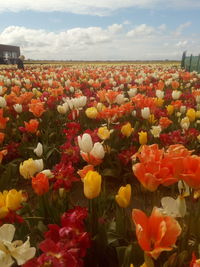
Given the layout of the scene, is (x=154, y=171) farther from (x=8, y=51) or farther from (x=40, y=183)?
(x=8, y=51)

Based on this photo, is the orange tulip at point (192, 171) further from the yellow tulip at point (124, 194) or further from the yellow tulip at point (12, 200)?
the yellow tulip at point (12, 200)

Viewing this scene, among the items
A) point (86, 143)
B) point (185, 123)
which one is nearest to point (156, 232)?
point (86, 143)

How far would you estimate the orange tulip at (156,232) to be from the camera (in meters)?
1.31

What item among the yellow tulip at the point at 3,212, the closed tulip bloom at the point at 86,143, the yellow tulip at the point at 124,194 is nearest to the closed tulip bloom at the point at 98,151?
the closed tulip bloom at the point at 86,143

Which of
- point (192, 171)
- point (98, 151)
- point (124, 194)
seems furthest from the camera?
point (98, 151)

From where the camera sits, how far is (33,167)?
2.37 m

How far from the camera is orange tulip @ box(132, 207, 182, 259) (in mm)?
1312

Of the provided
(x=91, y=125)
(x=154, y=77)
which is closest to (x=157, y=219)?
(x=91, y=125)

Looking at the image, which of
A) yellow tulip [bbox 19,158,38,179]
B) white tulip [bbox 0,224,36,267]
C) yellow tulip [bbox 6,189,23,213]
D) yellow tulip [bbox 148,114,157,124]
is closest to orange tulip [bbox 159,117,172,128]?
yellow tulip [bbox 148,114,157,124]

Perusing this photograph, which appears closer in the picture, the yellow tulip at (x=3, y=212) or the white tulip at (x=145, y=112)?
the yellow tulip at (x=3, y=212)

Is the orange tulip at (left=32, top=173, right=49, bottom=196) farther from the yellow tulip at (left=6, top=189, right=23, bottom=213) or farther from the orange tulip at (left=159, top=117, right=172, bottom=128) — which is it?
the orange tulip at (left=159, top=117, right=172, bottom=128)

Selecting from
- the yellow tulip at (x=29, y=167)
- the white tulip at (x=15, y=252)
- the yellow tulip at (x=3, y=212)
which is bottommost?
the yellow tulip at (x=3, y=212)

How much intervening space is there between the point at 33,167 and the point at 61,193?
329 mm

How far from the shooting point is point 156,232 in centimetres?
141
